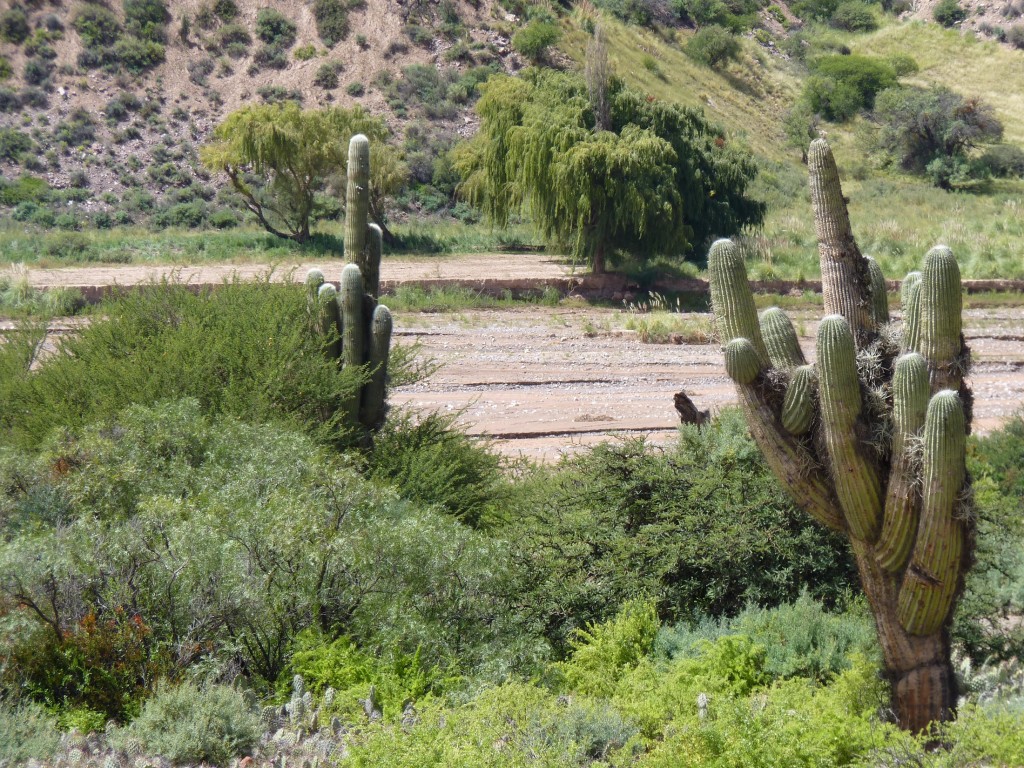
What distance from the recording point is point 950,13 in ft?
275

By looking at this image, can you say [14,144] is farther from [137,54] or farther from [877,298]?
[877,298]

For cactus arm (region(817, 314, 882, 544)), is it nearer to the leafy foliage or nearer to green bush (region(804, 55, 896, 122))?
the leafy foliage

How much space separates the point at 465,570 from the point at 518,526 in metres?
1.73

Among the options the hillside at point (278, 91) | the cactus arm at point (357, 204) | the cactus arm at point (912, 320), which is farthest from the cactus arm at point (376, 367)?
the hillside at point (278, 91)

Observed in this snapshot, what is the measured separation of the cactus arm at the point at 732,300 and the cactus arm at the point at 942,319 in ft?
3.24

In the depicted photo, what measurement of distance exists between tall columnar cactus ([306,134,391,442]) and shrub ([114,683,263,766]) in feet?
17.6

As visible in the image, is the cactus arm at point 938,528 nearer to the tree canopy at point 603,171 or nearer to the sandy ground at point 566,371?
the sandy ground at point 566,371

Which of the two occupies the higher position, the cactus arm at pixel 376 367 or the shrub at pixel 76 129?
the shrub at pixel 76 129

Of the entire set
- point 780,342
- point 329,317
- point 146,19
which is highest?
point 146,19

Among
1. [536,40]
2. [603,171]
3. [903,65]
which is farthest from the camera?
[903,65]

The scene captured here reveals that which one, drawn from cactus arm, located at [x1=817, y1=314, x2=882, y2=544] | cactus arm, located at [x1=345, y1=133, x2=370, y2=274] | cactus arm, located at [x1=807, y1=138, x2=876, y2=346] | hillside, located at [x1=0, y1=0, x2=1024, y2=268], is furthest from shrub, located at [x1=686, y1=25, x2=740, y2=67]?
cactus arm, located at [x1=817, y1=314, x2=882, y2=544]

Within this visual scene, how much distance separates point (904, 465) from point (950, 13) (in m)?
87.1

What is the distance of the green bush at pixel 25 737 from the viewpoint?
223 inches

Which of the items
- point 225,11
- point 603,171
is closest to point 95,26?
point 225,11
